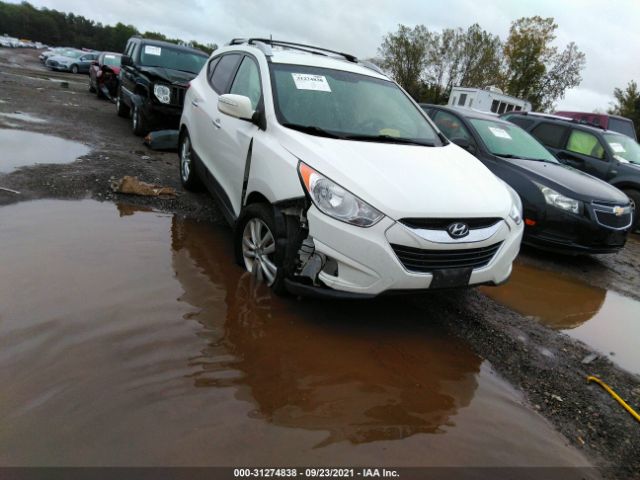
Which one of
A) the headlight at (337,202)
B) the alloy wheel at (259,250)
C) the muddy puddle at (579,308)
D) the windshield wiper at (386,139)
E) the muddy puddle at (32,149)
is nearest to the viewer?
the headlight at (337,202)

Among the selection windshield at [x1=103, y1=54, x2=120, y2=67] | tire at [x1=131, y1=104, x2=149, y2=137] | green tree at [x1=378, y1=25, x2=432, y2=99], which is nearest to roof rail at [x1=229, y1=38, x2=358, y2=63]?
tire at [x1=131, y1=104, x2=149, y2=137]

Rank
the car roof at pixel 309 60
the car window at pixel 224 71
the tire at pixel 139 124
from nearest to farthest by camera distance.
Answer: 1. the car roof at pixel 309 60
2. the car window at pixel 224 71
3. the tire at pixel 139 124

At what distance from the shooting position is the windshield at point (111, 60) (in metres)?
16.3

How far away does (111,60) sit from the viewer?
16.6 metres

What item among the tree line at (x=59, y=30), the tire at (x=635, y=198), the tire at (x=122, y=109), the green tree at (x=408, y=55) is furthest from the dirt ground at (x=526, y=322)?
the tree line at (x=59, y=30)

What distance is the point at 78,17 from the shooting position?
4031 inches

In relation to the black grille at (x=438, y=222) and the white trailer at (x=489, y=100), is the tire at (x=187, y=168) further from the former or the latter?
the white trailer at (x=489, y=100)

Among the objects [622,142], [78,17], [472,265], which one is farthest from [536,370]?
[78,17]

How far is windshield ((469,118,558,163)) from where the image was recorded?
6.15m

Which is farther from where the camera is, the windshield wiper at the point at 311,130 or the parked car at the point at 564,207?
the parked car at the point at 564,207

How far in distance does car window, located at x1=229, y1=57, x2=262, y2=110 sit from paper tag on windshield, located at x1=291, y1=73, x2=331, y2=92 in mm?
327

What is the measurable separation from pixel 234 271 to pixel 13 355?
173 cm

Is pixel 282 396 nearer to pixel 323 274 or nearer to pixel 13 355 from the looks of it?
pixel 323 274

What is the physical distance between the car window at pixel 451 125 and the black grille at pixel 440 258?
353cm
